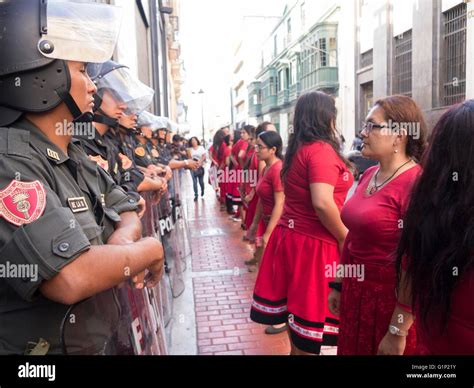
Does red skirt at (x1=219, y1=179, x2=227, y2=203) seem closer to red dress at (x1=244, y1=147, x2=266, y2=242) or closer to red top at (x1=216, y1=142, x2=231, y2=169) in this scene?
red top at (x1=216, y1=142, x2=231, y2=169)

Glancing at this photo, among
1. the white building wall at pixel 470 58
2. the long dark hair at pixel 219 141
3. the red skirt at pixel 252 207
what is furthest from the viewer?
the white building wall at pixel 470 58

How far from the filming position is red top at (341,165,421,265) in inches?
82.1

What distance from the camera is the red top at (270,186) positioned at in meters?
4.08

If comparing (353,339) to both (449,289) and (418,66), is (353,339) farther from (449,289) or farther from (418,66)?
(418,66)

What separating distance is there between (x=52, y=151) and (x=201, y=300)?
361cm

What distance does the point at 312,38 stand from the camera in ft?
98.2

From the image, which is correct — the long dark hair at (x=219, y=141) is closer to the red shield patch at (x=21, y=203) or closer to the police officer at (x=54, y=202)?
the police officer at (x=54, y=202)

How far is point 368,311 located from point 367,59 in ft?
74.4

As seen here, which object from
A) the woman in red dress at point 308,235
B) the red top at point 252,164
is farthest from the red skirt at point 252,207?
the woman in red dress at point 308,235

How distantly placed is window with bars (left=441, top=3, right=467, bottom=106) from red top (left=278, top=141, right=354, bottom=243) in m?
13.5

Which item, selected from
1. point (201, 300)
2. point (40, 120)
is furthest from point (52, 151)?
point (201, 300)

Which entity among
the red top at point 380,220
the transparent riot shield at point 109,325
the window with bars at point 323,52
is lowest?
the transparent riot shield at point 109,325

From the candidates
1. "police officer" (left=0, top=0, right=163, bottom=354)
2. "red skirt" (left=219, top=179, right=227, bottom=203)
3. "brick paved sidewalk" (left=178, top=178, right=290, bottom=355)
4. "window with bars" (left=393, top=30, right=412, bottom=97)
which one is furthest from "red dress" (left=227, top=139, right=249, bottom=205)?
"window with bars" (left=393, top=30, right=412, bottom=97)

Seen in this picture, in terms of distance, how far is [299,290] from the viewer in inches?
113
